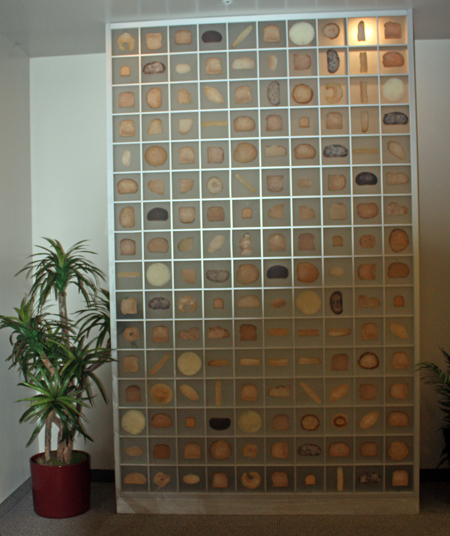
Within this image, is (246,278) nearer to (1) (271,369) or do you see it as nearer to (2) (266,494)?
(1) (271,369)

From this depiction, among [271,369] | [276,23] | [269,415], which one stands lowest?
[269,415]

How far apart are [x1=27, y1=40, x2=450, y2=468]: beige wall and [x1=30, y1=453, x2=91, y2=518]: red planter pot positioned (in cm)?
55

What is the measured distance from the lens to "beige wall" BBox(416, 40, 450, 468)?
131 inches

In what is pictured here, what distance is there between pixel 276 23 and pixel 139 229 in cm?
141

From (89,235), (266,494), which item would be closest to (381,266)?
(266,494)

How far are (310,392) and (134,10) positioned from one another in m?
2.36

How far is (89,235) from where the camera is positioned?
3418mm

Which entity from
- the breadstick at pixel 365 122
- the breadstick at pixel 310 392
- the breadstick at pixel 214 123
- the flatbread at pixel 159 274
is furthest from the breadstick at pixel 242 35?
the breadstick at pixel 310 392

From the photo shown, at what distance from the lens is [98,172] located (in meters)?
3.41

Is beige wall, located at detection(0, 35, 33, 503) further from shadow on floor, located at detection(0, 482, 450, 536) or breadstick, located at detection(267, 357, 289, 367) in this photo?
breadstick, located at detection(267, 357, 289, 367)

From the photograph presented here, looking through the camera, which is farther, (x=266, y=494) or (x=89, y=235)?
(x=89, y=235)

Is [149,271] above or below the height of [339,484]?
above

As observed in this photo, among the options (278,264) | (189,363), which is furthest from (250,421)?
(278,264)

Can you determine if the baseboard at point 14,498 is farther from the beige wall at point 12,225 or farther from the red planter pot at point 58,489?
the red planter pot at point 58,489
